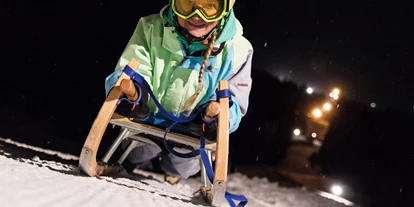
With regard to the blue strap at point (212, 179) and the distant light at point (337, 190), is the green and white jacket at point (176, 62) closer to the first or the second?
the blue strap at point (212, 179)

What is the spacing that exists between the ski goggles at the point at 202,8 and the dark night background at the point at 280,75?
102 cm

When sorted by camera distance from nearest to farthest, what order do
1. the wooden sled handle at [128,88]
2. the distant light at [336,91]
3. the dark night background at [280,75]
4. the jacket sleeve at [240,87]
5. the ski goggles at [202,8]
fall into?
1. the wooden sled handle at [128,88]
2. the ski goggles at [202,8]
3. the jacket sleeve at [240,87]
4. the dark night background at [280,75]
5. the distant light at [336,91]

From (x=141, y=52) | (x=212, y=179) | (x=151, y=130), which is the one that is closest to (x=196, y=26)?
(x=141, y=52)

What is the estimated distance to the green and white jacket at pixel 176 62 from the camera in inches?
49.9

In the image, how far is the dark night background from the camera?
2236mm

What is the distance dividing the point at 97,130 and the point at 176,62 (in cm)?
35

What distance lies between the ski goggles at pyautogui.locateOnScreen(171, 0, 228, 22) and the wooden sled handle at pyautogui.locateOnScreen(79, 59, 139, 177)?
20 centimetres

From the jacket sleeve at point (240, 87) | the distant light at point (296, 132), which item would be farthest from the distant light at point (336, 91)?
the jacket sleeve at point (240, 87)

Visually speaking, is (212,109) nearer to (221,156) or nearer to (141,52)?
(221,156)

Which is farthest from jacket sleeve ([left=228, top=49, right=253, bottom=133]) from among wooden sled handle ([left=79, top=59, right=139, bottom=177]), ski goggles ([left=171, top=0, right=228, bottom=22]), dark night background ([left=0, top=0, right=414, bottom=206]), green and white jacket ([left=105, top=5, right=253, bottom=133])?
dark night background ([left=0, top=0, right=414, bottom=206])

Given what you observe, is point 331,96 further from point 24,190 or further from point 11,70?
point 24,190

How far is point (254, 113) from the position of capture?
2.40 metres

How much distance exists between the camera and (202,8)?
119cm

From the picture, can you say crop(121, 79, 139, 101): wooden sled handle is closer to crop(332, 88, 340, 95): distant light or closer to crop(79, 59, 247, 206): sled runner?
crop(79, 59, 247, 206): sled runner
